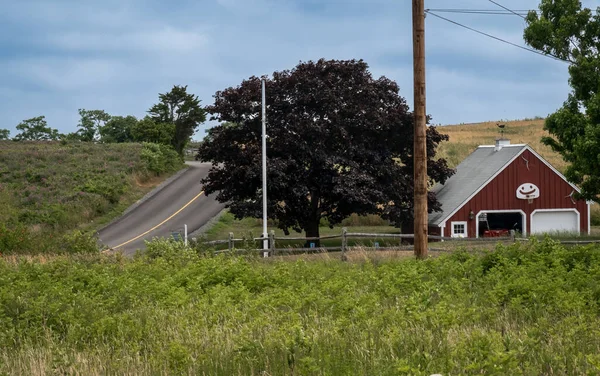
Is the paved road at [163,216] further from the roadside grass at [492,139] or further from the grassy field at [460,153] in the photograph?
the roadside grass at [492,139]

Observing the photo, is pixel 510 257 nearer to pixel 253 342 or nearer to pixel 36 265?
pixel 253 342

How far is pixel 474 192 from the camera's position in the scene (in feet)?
135

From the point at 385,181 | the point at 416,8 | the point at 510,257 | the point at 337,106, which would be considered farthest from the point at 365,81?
the point at 510,257

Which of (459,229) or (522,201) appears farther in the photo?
(522,201)

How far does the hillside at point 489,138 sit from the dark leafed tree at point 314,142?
31121 millimetres

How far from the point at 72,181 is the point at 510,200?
3271 centimetres

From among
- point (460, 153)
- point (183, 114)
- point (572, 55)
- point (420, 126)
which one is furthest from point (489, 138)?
point (420, 126)

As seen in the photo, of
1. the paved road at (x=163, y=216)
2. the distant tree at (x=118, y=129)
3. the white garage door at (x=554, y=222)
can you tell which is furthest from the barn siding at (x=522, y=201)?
the distant tree at (x=118, y=129)

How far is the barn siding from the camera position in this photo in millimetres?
41438

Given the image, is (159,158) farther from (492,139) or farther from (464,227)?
(492,139)

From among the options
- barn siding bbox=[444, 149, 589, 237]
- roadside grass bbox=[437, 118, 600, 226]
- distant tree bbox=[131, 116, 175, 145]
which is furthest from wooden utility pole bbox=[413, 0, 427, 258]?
distant tree bbox=[131, 116, 175, 145]

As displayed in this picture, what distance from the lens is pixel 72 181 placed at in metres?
56.7

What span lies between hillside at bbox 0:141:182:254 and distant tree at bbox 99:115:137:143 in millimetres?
29602

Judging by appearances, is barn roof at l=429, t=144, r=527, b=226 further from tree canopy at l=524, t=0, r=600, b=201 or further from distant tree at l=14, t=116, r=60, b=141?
distant tree at l=14, t=116, r=60, b=141
